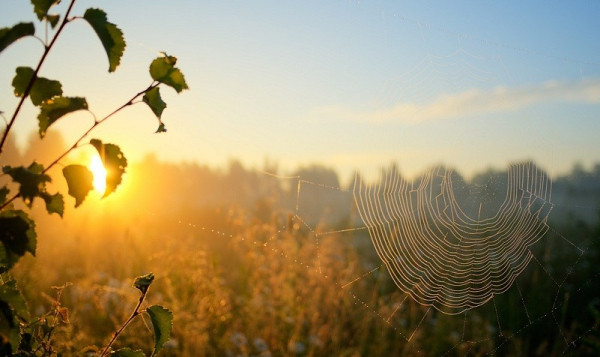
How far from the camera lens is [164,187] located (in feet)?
121

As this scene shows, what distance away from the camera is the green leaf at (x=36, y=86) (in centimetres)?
98

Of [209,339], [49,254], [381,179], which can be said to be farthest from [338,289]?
[49,254]

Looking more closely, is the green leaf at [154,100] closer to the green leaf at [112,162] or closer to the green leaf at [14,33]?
the green leaf at [112,162]

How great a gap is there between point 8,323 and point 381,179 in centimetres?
212

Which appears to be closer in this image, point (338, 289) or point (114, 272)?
point (338, 289)

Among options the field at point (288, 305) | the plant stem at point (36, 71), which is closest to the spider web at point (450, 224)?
the field at point (288, 305)

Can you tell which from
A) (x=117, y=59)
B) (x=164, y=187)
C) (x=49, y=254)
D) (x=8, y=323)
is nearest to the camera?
(x=8, y=323)

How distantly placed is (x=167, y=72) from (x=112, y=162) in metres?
0.19

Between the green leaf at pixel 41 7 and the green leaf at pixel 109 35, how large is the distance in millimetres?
64

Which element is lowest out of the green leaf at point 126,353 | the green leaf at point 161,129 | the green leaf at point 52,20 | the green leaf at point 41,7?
the green leaf at point 126,353

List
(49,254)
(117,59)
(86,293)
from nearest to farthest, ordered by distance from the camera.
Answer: (117,59)
(86,293)
(49,254)

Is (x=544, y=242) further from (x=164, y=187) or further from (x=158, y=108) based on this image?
(x=164, y=187)

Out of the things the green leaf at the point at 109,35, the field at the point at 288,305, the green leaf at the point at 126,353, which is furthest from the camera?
the field at the point at 288,305

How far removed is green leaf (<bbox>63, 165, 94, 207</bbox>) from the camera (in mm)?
1001
